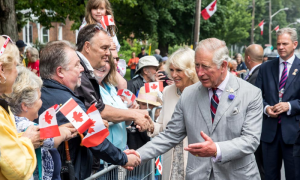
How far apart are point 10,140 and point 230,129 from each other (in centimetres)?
194

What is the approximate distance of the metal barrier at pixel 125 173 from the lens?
150 inches

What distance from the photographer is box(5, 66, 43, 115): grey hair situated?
129 inches

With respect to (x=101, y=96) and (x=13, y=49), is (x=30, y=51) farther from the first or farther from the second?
(x=13, y=49)

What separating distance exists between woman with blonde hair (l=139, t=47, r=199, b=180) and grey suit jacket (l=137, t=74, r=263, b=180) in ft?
3.02

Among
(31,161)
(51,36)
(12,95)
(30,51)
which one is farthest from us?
(51,36)

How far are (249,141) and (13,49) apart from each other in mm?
2078

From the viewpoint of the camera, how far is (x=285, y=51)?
255 inches

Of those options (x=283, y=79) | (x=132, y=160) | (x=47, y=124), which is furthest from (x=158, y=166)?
(x=47, y=124)

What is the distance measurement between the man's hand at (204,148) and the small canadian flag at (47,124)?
3.84 feet

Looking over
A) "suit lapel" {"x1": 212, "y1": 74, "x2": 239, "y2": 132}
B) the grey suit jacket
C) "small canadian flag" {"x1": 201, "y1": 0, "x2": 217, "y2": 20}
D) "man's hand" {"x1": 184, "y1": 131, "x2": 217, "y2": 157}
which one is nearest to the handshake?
the grey suit jacket

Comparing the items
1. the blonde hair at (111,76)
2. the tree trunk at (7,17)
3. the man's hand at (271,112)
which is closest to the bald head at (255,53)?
the man's hand at (271,112)

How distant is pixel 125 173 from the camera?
4.51m

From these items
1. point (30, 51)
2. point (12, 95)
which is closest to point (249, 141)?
point (12, 95)

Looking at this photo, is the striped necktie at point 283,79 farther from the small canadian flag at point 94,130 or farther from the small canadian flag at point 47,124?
the small canadian flag at point 47,124
